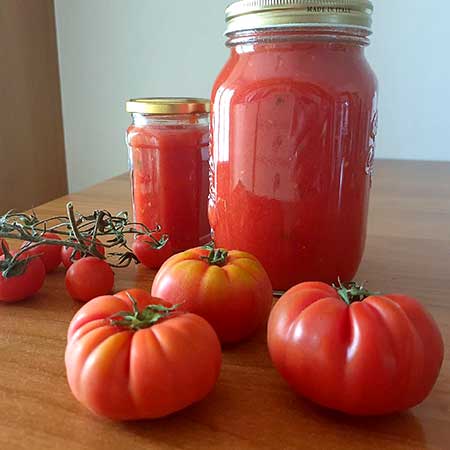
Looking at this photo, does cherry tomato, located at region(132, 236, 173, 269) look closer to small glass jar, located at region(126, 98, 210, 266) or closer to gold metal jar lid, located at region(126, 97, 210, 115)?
small glass jar, located at region(126, 98, 210, 266)

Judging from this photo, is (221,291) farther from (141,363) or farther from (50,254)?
(50,254)

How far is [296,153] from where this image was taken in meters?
0.51

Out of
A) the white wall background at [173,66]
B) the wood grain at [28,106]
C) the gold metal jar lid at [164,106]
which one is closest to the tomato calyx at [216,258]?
the gold metal jar lid at [164,106]

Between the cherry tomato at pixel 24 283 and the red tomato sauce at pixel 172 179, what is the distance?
0.55ft

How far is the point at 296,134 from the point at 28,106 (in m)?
1.58

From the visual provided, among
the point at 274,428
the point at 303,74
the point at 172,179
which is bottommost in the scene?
the point at 274,428

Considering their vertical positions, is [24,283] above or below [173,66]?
below

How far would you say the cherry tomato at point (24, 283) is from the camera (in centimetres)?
53

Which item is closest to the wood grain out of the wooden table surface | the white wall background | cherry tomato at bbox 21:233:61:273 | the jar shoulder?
the white wall background

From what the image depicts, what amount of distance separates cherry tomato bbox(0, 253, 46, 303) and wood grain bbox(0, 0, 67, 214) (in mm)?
1300

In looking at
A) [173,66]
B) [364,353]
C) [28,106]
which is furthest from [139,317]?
[28,106]

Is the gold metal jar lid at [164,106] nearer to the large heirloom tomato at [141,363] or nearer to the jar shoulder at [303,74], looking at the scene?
the jar shoulder at [303,74]

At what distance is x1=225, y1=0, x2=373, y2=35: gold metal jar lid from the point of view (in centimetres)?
48

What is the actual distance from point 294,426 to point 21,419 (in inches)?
7.6
